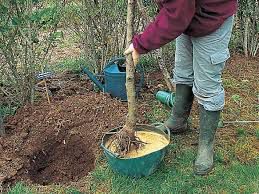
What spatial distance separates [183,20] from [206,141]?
1173 millimetres

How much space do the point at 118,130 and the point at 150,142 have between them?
0.32 metres

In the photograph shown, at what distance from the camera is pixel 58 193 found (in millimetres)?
3611

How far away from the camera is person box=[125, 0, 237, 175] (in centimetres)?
318

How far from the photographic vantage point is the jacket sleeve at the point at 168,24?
309cm

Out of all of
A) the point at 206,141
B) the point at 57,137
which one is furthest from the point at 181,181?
the point at 57,137

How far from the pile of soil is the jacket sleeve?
1.26 m

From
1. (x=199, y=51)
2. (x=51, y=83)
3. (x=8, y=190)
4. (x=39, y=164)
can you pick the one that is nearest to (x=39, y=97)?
(x=51, y=83)

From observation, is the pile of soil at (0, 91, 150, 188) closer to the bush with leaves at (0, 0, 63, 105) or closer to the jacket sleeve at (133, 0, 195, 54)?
the bush with leaves at (0, 0, 63, 105)

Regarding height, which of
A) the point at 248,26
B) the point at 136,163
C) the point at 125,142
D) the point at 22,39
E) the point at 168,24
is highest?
the point at 168,24

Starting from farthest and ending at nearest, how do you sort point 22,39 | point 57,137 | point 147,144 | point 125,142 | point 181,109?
point 22,39, point 57,137, point 181,109, point 147,144, point 125,142

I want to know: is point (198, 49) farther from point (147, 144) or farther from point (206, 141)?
point (147, 144)

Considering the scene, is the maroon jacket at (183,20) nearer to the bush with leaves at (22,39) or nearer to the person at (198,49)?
the person at (198,49)

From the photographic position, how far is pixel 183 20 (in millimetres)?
3135

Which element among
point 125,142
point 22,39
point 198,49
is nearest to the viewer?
point 198,49
